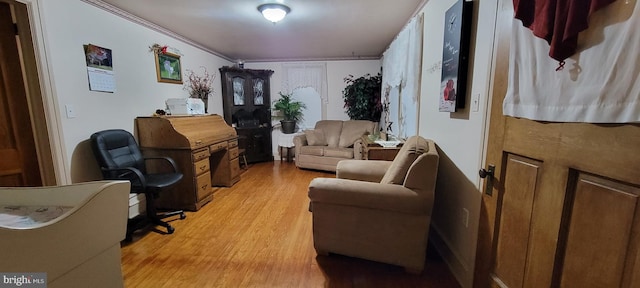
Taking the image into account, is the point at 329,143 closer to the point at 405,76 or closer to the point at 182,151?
the point at 405,76

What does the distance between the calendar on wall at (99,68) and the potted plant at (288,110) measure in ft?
9.49

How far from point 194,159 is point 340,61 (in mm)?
3433

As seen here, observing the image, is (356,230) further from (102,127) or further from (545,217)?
(102,127)

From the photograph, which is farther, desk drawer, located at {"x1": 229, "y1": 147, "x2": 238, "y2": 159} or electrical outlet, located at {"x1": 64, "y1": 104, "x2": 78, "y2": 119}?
desk drawer, located at {"x1": 229, "y1": 147, "x2": 238, "y2": 159}

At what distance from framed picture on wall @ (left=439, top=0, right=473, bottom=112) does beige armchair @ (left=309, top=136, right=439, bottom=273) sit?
385 mm

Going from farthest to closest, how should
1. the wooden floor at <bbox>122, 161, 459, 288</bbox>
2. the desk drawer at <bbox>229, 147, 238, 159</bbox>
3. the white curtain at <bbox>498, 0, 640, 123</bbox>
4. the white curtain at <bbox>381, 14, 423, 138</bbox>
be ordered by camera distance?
the desk drawer at <bbox>229, 147, 238, 159</bbox>, the white curtain at <bbox>381, 14, 423, 138</bbox>, the wooden floor at <bbox>122, 161, 459, 288</bbox>, the white curtain at <bbox>498, 0, 640, 123</bbox>

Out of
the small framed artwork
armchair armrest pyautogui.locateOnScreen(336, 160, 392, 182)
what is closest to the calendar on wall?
the small framed artwork

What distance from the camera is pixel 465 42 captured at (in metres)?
1.57

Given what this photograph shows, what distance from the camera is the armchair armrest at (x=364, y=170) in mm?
2227

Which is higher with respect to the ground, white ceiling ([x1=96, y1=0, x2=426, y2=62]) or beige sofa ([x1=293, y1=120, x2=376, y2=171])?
white ceiling ([x1=96, y1=0, x2=426, y2=62])

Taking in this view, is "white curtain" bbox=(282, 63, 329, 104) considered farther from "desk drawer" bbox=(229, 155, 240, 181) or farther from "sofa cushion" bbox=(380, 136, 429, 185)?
"sofa cushion" bbox=(380, 136, 429, 185)

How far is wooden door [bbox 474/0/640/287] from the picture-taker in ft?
2.45

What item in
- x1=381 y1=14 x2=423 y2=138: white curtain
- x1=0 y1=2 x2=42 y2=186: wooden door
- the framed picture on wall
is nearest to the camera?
the framed picture on wall

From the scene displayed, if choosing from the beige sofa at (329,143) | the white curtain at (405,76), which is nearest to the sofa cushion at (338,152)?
the beige sofa at (329,143)
